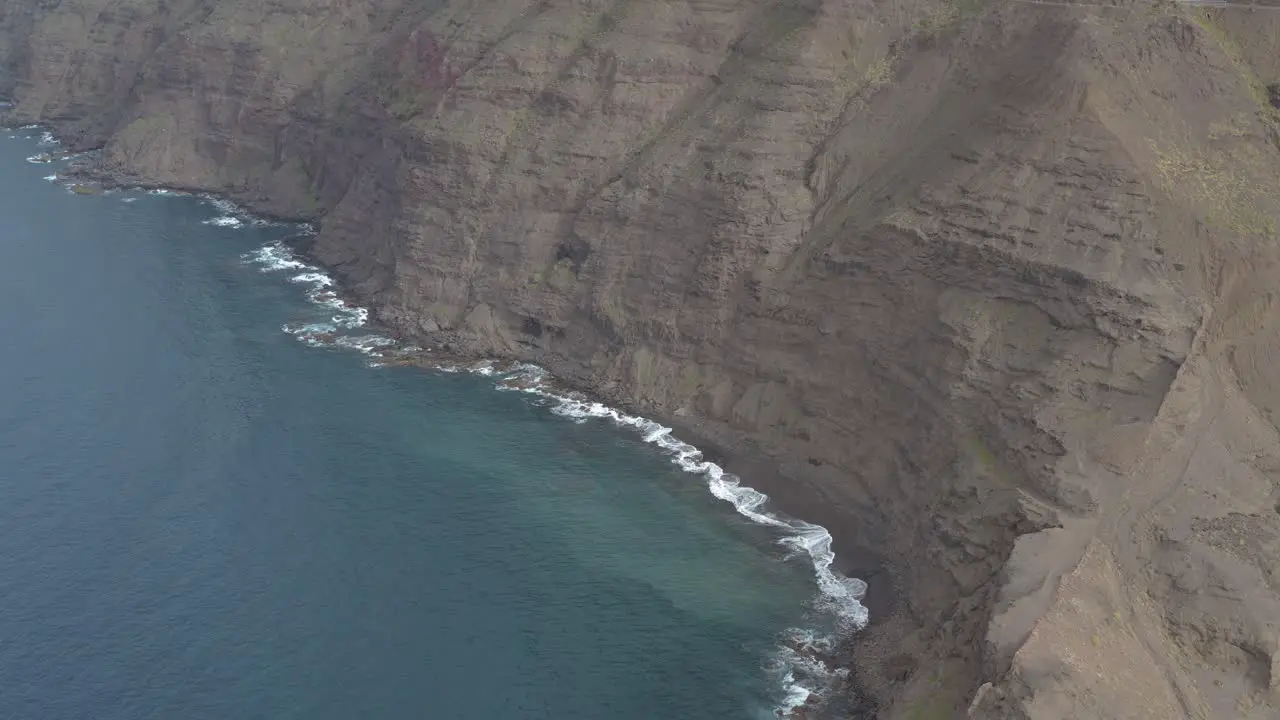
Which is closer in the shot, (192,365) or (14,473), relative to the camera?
(14,473)

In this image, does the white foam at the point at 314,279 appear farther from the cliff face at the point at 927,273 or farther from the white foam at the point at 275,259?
the cliff face at the point at 927,273

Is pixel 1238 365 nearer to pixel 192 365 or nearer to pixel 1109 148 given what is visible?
pixel 1109 148

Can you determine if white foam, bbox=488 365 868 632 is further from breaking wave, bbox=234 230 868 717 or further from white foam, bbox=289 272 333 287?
white foam, bbox=289 272 333 287

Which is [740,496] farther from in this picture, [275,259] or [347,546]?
[275,259]

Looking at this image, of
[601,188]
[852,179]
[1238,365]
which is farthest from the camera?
[601,188]

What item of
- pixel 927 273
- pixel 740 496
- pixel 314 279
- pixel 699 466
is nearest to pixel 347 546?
pixel 699 466

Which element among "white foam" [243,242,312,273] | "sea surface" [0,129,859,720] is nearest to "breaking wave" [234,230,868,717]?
"white foam" [243,242,312,273]

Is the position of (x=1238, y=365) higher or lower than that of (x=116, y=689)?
higher

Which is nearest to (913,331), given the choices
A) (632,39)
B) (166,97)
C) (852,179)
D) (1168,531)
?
(852,179)
